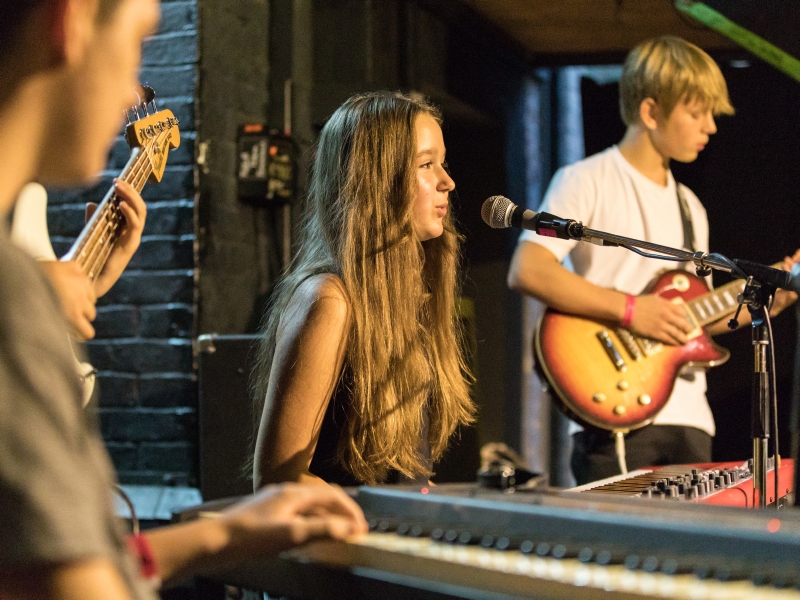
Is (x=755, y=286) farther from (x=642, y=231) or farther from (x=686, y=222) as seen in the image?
(x=686, y=222)

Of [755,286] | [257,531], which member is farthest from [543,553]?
[755,286]

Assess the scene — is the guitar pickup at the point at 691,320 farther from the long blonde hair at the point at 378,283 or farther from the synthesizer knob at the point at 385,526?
the synthesizer knob at the point at 385,526

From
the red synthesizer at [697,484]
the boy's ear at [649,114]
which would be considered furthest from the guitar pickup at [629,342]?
the boy's ear at [649,114]

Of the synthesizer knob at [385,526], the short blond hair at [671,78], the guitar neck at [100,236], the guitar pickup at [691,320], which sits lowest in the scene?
the synthesizer knob at [385,526]

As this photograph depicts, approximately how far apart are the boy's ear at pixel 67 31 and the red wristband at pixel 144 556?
0.53 metres

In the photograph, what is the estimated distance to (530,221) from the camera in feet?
6.86

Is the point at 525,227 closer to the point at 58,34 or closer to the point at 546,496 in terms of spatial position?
the point at 546,496

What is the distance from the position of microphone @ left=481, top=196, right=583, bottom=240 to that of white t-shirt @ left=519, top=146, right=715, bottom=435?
106cm

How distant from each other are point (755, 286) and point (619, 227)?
3.87 feet

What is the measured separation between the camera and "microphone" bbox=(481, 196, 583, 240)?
6.66ft

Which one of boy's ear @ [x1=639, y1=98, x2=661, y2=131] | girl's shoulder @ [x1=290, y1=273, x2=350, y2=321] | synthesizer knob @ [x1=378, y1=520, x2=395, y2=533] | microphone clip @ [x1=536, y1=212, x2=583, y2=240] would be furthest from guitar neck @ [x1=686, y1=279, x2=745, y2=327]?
synthesizer knob @ [x1=378, y1=520, x2=395, y2=533]

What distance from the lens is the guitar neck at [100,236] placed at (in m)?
2.15

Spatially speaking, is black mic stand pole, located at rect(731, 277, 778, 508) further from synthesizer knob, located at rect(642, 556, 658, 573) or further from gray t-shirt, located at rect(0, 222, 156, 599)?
gray t-shirt, located at rect(0, 222, 156, 599)

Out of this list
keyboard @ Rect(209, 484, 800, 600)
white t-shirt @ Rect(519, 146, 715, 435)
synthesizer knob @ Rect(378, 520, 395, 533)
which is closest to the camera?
keyboard @ Rect(209, 484, 800, 600)
